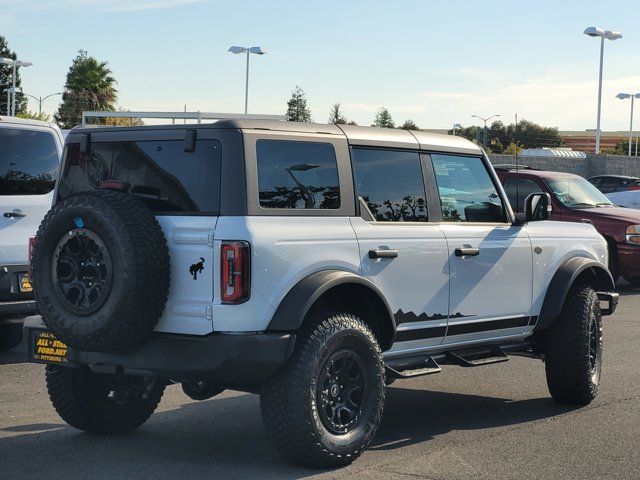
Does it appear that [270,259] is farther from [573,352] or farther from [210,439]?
[573,352]

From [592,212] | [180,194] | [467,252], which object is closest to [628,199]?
[592,212]

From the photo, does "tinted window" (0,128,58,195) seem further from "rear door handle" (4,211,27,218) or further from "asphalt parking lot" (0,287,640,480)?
"asphalt parking lot" (0,287,640,480)

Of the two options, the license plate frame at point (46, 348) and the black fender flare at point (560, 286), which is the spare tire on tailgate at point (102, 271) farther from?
the black fender flare at point (560, 286)

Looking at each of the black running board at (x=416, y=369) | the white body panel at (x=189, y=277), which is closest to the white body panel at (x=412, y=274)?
the black running board at (x=416, y=369)

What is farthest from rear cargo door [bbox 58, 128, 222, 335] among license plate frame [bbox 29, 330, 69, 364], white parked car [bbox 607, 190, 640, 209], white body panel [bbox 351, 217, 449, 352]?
white parked car [bbox 607, 190, 640, 209]

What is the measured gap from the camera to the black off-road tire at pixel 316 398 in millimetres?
5570

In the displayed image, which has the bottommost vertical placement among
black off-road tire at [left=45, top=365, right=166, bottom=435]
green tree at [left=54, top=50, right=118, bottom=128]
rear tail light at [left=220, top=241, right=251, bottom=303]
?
black off-road tire at [left=45, top=365, right=166, bottom=435]

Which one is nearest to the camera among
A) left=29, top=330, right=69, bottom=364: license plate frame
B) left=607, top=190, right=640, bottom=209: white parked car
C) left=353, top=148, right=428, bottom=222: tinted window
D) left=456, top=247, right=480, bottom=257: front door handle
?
left=29, top=330, right=69, bottom=364: license plate frame

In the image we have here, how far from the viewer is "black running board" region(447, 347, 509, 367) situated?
23.1 ft

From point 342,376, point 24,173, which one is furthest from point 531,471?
point 24,173

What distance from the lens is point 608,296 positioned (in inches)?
324

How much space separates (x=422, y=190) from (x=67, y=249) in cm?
231

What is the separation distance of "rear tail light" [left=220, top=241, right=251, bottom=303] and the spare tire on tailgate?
32cm

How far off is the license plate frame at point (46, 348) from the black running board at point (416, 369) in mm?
1861
